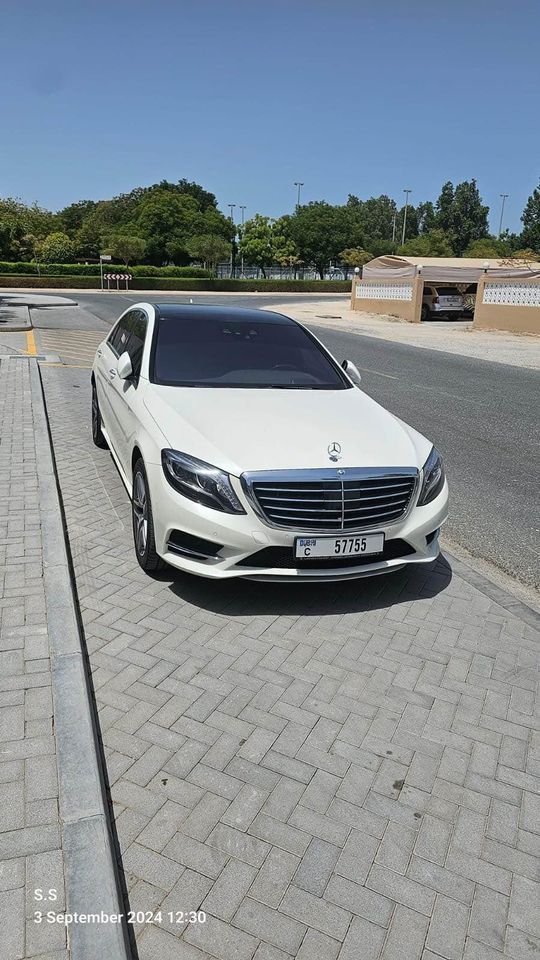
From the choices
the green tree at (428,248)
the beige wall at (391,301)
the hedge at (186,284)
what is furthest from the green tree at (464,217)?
the beige wall at (391,301)

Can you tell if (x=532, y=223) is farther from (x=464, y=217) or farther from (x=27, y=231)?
(x=27, y=231)

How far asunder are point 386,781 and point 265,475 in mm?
1586

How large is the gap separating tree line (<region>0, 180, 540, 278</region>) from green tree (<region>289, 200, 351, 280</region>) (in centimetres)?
13

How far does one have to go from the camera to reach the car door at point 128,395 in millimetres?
4676

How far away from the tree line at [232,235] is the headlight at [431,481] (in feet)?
196

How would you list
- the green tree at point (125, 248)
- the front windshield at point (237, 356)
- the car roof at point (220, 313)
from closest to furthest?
the front windshield at point (237, 356) < the car roof at point (220, 313) < the green tree at point (125, 248)

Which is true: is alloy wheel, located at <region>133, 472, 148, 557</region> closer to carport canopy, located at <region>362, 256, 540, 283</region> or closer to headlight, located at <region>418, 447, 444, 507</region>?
headlight, located at <region>418, 447, 444, 507</region>

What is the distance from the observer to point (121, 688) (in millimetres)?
3170

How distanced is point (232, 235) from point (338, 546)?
88299mm

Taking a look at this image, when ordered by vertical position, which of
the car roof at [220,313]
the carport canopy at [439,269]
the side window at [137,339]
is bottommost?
the side window at [137,339]

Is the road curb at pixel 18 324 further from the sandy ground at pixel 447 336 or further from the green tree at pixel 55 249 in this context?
the green tree at pixel 55 249

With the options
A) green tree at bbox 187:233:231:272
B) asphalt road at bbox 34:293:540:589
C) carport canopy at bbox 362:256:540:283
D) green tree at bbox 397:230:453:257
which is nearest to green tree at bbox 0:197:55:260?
green tree at bbox 187:233:231:272

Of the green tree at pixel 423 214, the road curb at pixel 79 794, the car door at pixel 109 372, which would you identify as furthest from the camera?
the green tree at pixel 423 214

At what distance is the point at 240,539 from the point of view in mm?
3566
